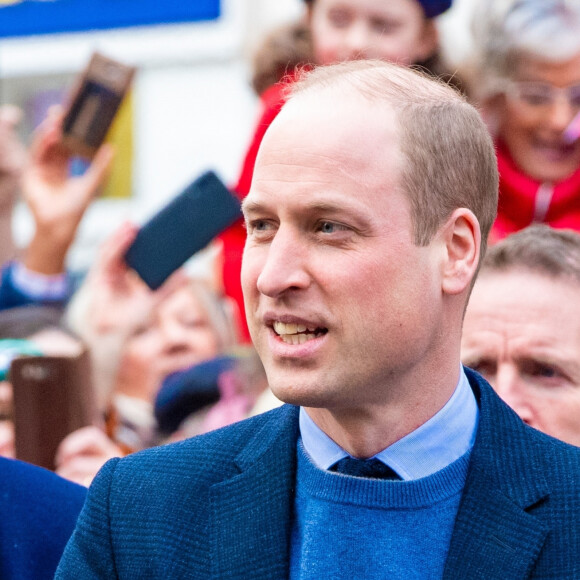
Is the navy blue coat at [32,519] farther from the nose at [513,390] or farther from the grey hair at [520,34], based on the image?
the grey hair at [520,34]

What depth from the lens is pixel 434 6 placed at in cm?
325

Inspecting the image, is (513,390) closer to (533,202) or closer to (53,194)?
(533,202)

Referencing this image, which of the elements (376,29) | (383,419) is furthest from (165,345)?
(383,419)

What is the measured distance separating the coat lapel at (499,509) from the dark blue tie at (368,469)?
12cm

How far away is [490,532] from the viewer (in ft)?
4.99

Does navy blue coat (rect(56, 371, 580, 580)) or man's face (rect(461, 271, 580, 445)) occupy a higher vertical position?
navy blue coat (rect(56, 371, 580, 580))

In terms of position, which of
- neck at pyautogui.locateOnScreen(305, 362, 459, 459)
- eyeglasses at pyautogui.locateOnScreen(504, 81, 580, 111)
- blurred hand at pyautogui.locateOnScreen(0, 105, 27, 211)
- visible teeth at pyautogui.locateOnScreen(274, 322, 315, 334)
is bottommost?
blurred hand at pyautogui.locateOnScreen(0, 105, 27, 211)

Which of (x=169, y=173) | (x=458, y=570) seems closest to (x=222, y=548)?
(x=458, y=570)

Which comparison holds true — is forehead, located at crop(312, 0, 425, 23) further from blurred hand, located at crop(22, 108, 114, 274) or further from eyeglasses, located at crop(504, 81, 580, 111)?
blurred hand, located at crop(22, 108, 114, 274)

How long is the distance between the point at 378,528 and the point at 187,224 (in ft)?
6.17

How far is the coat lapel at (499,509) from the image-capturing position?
4.90ft

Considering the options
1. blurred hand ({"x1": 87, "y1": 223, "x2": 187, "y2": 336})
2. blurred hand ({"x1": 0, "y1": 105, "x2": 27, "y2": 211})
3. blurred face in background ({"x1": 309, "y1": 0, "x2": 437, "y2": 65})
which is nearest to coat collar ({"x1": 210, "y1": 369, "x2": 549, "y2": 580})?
blurred face in background ({"x1": 309, "y1": 0, "x2": 437, "y2": 65})

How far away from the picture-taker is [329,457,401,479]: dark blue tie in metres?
1.57

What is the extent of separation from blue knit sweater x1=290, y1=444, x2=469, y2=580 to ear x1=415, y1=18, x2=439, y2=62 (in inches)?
78.1
